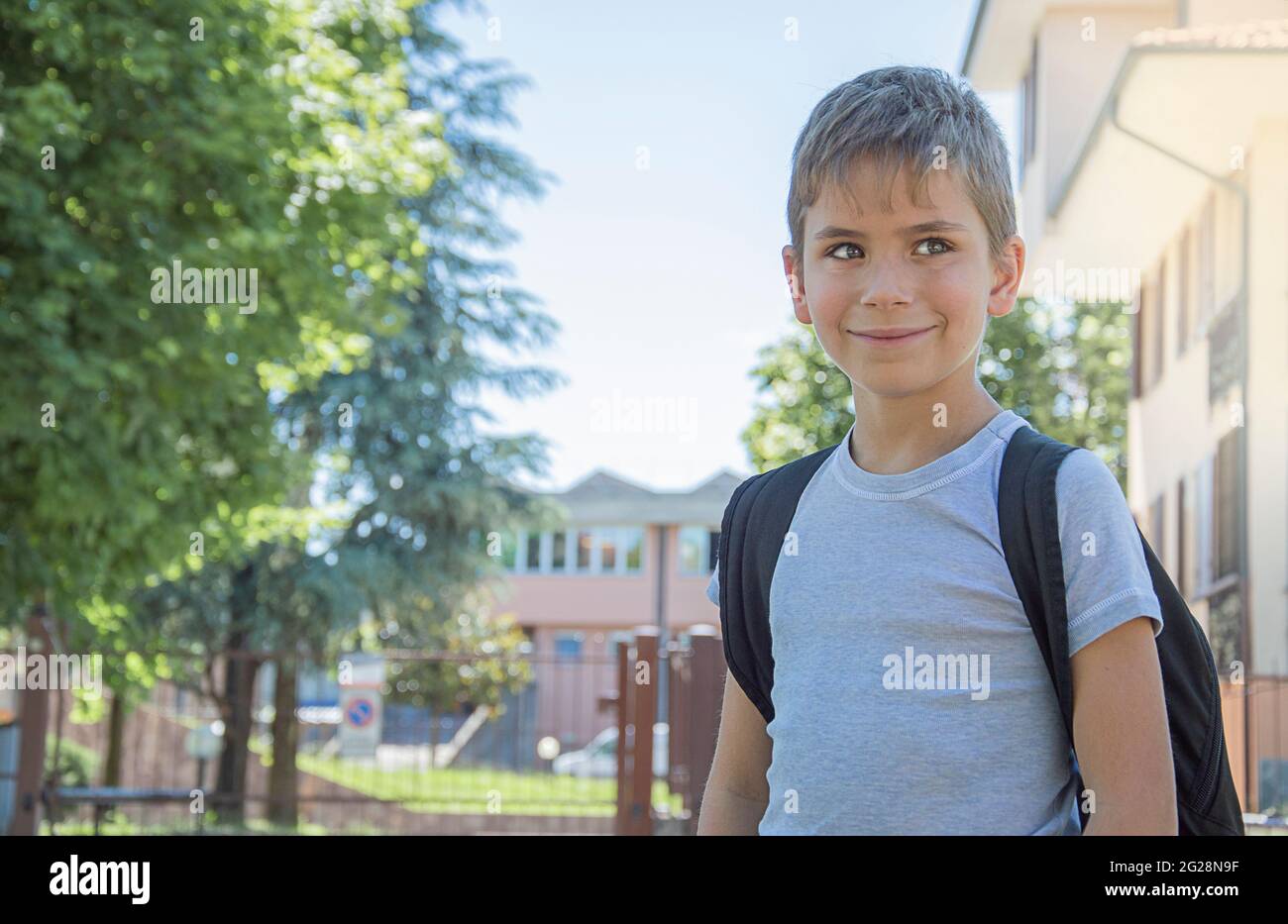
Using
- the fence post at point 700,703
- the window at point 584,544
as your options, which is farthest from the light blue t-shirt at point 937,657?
the window at point 584,544

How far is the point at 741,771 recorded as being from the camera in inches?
69.2

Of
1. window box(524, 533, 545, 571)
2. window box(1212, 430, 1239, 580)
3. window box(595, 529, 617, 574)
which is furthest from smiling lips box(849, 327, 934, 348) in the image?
window box(524, 533, 545, 571)

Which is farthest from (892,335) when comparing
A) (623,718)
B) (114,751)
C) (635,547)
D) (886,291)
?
(635,547)

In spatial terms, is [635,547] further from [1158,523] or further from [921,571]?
[921,571]

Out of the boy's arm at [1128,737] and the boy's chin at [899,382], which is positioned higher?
the boy's chin at [899,382]

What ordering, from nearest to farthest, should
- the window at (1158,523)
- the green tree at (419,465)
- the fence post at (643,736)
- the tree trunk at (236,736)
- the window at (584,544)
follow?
the fence post at (643,736) < the tree trunk at (236,736) < the window at (1158,523) < the green tree at (419,465) < the window at (584,544)

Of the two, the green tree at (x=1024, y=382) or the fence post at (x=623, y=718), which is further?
the green tree at (x=1024, y=382)

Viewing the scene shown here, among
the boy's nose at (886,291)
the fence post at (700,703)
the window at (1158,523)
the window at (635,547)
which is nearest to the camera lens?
the boy's nose at (886,291)

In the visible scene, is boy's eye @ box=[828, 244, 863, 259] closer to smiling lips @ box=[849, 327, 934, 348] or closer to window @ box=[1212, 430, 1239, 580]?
smiling lips @ box=[849, 327, 934, 348]

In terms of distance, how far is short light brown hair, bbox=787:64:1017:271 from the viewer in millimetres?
1596

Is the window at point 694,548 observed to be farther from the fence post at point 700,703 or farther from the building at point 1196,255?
the fence post at point 700,703

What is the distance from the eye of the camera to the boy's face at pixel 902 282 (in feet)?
5.18

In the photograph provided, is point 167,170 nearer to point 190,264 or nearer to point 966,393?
point 190,264

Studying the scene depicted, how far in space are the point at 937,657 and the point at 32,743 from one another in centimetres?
1258
